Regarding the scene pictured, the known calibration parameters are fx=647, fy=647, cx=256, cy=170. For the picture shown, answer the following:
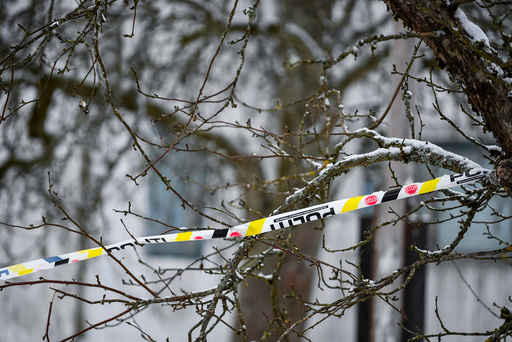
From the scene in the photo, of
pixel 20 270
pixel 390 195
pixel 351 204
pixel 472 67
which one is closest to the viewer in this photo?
pixel 472 67

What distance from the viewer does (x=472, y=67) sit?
2.42 metres

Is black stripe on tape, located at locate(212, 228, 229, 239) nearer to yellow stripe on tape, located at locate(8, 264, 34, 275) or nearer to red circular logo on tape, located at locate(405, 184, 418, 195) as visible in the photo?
red circular logo on tape, located at locate(405, 184, 418, 195)

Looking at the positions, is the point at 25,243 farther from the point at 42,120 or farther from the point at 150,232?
the point at 42,120

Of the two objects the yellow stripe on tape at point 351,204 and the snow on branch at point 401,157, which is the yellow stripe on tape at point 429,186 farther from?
the yellow stripe on tape at point 351,204

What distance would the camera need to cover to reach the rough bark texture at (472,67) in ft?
7.95

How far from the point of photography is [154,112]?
8.31 meters

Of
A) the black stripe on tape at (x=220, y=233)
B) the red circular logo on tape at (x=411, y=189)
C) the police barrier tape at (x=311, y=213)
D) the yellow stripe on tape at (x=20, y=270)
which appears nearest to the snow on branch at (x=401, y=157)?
the police barrier tape at (x=311, y=213)

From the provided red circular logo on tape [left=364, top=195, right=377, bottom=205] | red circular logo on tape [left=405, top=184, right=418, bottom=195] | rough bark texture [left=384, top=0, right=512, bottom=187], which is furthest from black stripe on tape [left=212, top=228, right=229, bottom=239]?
rough bark texture [left=384, top=0, right=512, bottom=187]

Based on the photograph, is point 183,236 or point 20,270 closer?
point 183,236

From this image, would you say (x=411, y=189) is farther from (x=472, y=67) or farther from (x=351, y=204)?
(x=472, y=67)

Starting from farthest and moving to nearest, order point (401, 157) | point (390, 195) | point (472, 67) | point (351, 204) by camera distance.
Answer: point (351, 204) → point (390, 195) → point (401, 157) → point (472, 67)

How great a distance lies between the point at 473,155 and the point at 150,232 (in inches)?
240

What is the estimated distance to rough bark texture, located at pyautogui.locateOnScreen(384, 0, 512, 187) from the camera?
2.42 meters

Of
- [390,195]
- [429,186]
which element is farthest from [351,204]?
[429,186]
